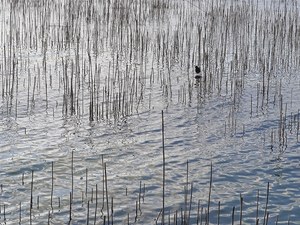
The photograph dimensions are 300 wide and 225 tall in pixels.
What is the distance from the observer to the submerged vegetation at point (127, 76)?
641 centimetres

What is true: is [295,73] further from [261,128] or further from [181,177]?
[181,177]

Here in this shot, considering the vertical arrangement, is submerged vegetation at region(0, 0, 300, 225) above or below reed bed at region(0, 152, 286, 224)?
above

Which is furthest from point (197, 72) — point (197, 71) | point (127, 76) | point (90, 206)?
point (90, 206)

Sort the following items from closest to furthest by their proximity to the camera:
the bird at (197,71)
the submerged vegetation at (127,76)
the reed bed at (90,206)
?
the reed bed at (90,206) → the submerged vegetation at (127,76) → the bird at (197,71)

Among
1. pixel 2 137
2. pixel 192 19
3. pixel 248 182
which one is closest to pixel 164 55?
pixel 192 19

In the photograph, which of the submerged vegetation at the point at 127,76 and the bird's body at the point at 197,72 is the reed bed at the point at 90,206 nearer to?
the submerged vegetation at the point at 127,76

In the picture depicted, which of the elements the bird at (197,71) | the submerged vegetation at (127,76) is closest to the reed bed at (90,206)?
the submerged vegetation at (127,76)

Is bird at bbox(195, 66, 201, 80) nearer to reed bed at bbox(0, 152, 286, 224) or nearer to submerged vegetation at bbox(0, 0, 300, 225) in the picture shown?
submerged vegetation at bbox(0, 0, 300, 225)

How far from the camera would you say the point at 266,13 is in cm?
1966

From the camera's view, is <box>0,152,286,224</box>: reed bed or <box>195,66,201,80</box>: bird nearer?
<box>0,152,286,224</box>: reed bed

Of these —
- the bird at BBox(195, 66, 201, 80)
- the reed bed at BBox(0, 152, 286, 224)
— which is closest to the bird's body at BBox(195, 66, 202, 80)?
the bird at BBox(195, 66, 201, 80)

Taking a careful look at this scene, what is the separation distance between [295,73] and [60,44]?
5294mm

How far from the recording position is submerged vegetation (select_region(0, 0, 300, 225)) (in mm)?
6414

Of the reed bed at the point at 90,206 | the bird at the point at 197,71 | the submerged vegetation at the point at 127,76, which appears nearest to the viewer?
the reed bed at the point at 90,206
